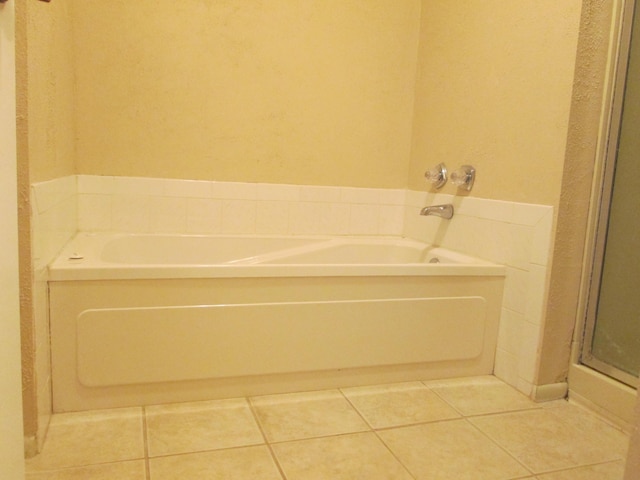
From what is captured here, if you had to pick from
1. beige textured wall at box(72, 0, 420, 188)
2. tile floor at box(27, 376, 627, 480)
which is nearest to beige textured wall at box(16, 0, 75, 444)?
tile floor at box(27, 376, 627, 480)

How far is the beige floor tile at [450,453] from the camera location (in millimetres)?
1372

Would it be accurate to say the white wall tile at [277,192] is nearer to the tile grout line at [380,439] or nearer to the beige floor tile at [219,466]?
the tile grout line at [380,439]

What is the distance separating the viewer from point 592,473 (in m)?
1.41

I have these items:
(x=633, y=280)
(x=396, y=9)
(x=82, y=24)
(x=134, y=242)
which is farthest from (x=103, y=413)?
(x=396, y=9)

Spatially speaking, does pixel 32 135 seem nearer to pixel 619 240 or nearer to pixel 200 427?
pixel 200 427

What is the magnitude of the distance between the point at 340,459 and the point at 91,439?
748mm

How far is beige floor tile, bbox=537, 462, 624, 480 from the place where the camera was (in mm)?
1379

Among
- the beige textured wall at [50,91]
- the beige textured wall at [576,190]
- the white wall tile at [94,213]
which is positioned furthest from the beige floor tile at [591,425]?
the white wall tile at [94,213]

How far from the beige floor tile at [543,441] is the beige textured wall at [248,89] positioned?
1509 millimetres

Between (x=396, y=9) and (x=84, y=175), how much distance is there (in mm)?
1894

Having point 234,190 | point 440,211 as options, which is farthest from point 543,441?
point 234,190

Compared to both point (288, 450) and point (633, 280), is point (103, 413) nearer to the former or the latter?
point (288, 450)

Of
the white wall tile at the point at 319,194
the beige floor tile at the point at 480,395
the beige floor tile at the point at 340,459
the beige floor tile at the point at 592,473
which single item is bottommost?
the beige floor tile at the point at 480,395

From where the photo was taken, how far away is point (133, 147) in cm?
235
